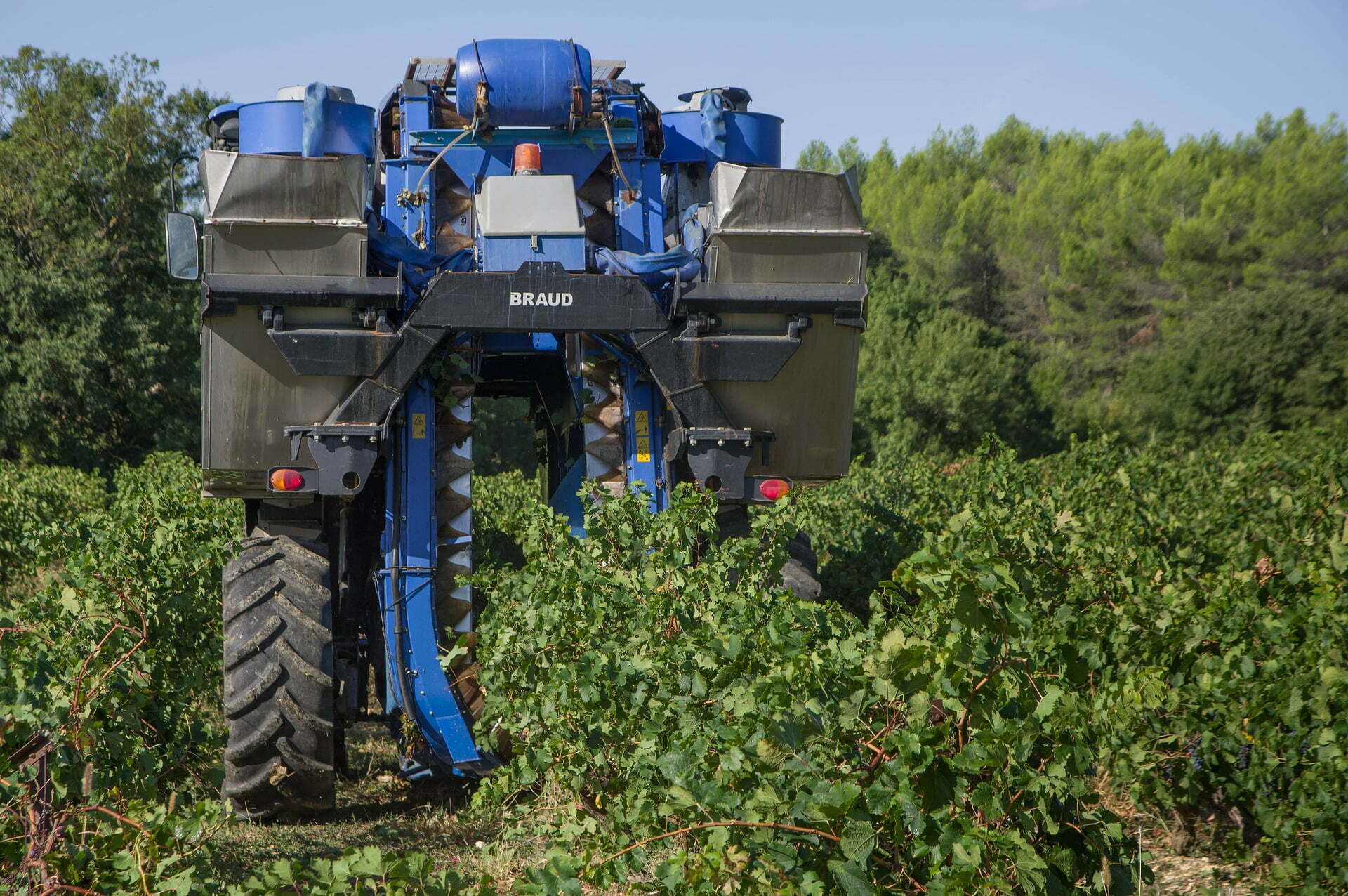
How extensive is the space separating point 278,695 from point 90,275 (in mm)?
20784

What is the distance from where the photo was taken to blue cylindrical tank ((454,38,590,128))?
5.55 metres

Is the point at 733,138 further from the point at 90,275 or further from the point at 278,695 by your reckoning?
the point at 90,275

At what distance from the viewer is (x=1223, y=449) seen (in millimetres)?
18359

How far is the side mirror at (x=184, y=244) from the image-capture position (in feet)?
16.6

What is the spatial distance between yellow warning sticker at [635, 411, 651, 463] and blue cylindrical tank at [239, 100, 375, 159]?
176cm

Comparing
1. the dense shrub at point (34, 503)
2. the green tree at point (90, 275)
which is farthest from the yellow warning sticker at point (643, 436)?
the green tree at point (90, 275)

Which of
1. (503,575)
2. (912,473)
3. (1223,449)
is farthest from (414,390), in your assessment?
(1223,449)

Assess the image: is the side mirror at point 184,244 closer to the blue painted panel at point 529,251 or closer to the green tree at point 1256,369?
the blue painted panel at point 529,251

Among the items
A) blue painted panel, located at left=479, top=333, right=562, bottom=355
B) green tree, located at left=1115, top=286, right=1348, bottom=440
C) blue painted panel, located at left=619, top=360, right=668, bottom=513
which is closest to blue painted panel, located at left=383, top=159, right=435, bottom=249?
blue painted panel, located at left=479, top=333, right=562, bottom=355

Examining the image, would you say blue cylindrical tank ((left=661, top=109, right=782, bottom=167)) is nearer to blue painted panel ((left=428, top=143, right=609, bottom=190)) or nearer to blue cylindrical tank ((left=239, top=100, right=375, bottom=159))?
blue painted panel ((left=428, top=143, right=609, bottom=190))

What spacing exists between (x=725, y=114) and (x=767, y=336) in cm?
147

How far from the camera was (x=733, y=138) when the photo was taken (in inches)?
246

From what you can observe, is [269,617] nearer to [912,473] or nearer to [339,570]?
[339,570]

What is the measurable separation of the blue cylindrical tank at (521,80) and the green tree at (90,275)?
19244 millimetres
